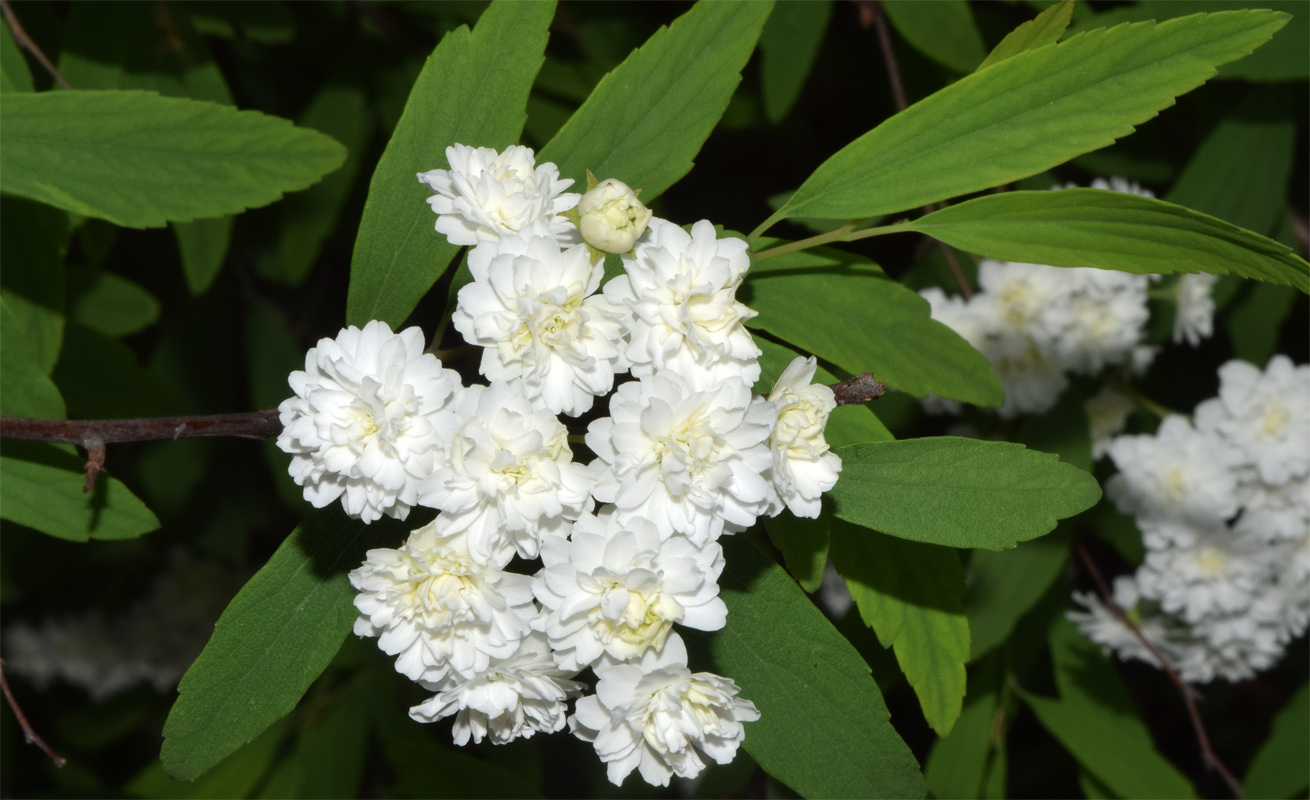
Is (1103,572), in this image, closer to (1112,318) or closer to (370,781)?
(1112,318)

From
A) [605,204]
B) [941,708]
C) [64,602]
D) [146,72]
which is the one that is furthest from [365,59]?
[64,602]

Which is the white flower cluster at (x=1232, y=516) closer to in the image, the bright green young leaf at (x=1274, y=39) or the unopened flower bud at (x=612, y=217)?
the bright green young leaf at (x=1274, y=39)

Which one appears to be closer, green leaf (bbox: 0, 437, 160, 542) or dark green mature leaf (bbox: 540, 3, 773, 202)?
dark green mature leaf (bbox: 540, 3, 773, 202)

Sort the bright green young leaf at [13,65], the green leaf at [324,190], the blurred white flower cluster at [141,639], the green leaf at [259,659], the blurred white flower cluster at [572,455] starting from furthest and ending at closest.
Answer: the blurred white flower cluster at [141,639], the green leaf at [324,190], the bright green young leaf at [13,65], the green leaf at [259,659], the blurred white flower cluster at [572,455]

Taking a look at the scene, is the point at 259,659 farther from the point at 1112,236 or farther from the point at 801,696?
the point at 1112,236

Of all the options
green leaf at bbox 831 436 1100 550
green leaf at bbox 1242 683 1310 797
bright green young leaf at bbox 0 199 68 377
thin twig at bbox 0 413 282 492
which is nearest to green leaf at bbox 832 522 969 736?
green leaf at bbox 831 436 1100 550

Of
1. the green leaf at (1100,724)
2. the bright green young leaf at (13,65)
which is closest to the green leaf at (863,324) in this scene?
the green leaf at (1100,724)

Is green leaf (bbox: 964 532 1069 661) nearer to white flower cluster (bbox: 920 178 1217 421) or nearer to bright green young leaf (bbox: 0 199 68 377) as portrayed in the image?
white flower cluster (bbox: 920 178 1217 421)
